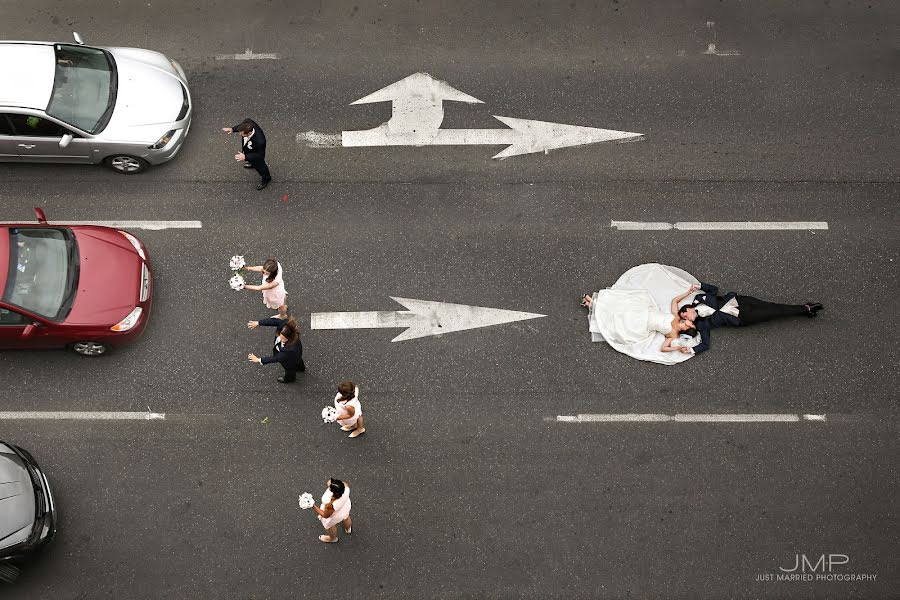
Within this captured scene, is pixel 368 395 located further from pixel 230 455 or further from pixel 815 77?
pixel 815 77

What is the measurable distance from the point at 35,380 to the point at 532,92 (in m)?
8.42

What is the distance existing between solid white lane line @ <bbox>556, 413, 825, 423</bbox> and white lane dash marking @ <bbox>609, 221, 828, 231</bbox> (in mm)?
2802

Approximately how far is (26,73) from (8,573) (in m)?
6.75

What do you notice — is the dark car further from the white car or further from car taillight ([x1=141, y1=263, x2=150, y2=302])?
the white car

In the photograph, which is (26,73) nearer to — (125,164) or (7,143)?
(7,143)

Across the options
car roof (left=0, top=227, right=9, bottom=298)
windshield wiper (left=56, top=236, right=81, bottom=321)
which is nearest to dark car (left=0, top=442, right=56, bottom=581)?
windshield wiper (left=56, top=236, right=81, bottom=321)

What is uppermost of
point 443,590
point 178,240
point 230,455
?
point 178,240

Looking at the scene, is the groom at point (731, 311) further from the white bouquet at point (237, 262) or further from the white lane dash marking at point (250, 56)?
the white lane dash marking at point (250, 56)

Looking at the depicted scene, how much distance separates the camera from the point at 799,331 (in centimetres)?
1059

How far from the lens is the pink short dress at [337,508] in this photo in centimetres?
828

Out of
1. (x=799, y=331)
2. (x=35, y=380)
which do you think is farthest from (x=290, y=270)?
(x=799, y=331)

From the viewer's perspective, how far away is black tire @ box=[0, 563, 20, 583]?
8984 millimetres

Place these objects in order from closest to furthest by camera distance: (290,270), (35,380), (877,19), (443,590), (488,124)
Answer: (443,590) → (35,380) → (290,270) → (488,124) → (877,19)

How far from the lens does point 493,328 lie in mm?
10477
